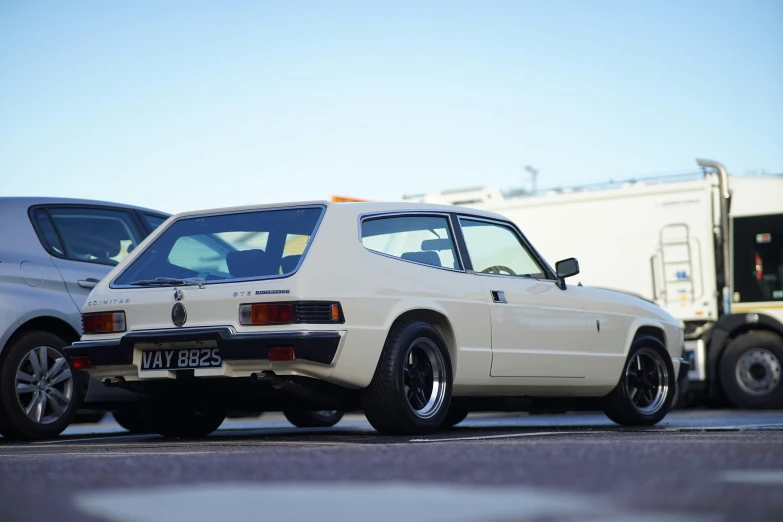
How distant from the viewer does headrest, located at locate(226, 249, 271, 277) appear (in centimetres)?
719

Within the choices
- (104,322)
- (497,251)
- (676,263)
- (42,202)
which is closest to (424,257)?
(497,251)

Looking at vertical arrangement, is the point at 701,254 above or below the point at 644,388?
above

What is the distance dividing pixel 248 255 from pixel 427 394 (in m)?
1.39

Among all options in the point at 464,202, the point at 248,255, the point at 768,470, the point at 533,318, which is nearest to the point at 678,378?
the point at 533,318

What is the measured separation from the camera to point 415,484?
4.03m

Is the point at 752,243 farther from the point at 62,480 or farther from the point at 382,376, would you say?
the point at 62,480

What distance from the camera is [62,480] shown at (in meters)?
4.42

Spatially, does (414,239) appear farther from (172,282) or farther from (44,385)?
(44,385)

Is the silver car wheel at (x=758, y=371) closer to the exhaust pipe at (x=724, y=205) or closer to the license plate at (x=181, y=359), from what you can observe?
the exhaust pipe at (x=724, y=205)

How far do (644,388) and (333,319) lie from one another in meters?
3.69

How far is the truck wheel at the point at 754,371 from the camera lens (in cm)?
1594

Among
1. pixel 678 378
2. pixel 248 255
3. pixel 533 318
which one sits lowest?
pixel 678 378

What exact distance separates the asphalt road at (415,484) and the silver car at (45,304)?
2424 millimetres

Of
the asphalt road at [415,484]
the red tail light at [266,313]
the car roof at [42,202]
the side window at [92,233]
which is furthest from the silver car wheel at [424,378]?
the car roof at [42,202]
